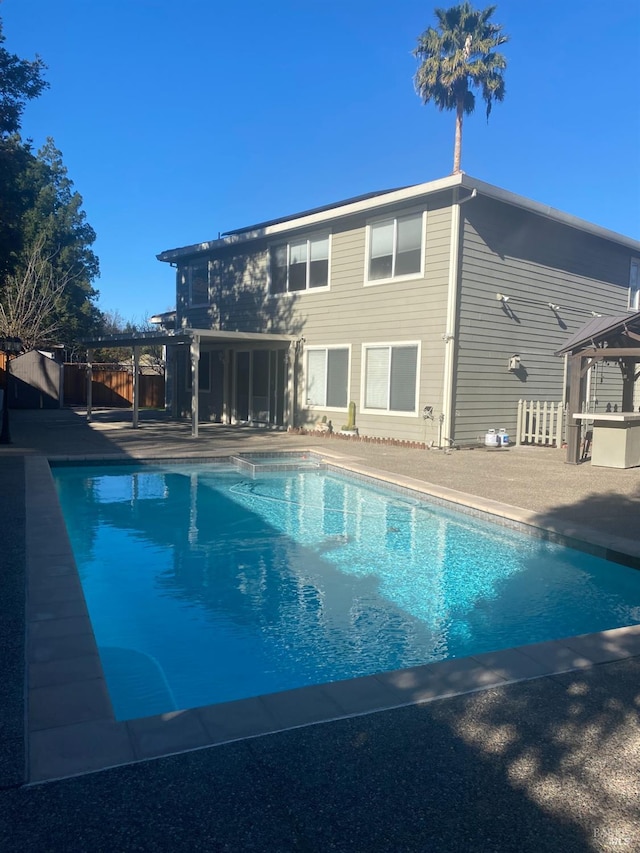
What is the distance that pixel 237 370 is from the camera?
18.6m

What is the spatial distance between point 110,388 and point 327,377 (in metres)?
14.6

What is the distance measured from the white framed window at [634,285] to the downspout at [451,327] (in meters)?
7.49

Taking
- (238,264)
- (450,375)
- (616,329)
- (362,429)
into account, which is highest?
(238,264)

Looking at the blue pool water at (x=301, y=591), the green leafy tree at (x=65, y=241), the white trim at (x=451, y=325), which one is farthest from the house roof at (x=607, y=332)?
the green leafy tree at (x=65, y=241)

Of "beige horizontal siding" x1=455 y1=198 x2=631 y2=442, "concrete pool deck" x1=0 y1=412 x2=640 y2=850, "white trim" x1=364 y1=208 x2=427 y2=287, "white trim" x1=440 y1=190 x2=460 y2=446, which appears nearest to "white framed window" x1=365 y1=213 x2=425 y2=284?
"white trim" x1=364 y1=208 x2=427 y2=287

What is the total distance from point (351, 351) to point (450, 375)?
295 cm

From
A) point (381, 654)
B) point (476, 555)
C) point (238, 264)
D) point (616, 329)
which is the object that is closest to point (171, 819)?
point (381, 654)

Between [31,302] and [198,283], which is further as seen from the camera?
[31,302]

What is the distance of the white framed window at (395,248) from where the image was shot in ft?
44.2

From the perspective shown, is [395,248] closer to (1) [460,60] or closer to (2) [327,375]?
(2) [327,375]

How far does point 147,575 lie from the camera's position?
20.1ft

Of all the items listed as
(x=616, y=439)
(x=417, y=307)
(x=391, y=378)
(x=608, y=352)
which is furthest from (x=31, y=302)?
(x=616, y=439)

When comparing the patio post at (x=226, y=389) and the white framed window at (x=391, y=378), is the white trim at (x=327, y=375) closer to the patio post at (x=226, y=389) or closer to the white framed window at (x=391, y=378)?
the white framed window at (x=391, y=378)

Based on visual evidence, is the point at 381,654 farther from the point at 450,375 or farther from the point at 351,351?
the point at 351,351
